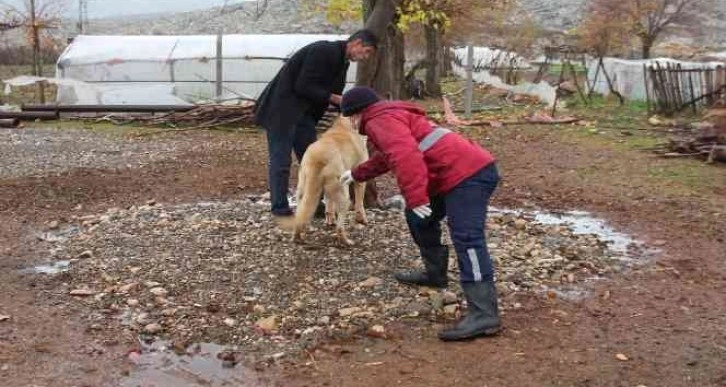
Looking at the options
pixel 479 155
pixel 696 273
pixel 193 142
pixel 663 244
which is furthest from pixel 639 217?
pixel 193 142

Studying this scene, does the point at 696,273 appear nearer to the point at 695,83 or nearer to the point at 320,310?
the point at 320,310

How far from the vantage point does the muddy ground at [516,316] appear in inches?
173

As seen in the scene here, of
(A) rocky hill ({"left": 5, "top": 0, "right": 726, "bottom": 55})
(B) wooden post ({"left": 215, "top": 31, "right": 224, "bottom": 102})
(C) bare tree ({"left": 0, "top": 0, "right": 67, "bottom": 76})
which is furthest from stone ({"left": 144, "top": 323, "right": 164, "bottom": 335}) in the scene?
(A) rocky hill ({"left": 5, "top": 0, "right": 726, "bottom": 55})

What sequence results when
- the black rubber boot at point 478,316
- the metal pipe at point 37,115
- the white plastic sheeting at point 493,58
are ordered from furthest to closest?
1. the white plastic sheeting at point 493,58
2. the metal pipe at point 37,115
3. the black rubber boot at point 478,316

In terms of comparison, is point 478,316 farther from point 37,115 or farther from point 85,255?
point 37,115

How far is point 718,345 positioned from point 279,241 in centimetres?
349

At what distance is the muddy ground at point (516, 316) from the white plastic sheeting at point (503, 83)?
11.7 m

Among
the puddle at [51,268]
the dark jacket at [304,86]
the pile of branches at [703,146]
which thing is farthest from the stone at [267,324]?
the pile of branches at [703,146]

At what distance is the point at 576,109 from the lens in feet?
66.5

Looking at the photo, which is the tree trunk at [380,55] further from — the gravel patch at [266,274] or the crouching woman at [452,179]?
the crouching woman at [452,179]

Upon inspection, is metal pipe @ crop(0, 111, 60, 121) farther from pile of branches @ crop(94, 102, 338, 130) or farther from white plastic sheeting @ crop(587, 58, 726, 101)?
white plastic sheeting @ crop(587, 58, 726, 101)

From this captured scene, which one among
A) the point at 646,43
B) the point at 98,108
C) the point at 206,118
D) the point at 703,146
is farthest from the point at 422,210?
the point at 646,43

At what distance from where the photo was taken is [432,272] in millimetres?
5664

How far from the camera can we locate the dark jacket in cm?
662
